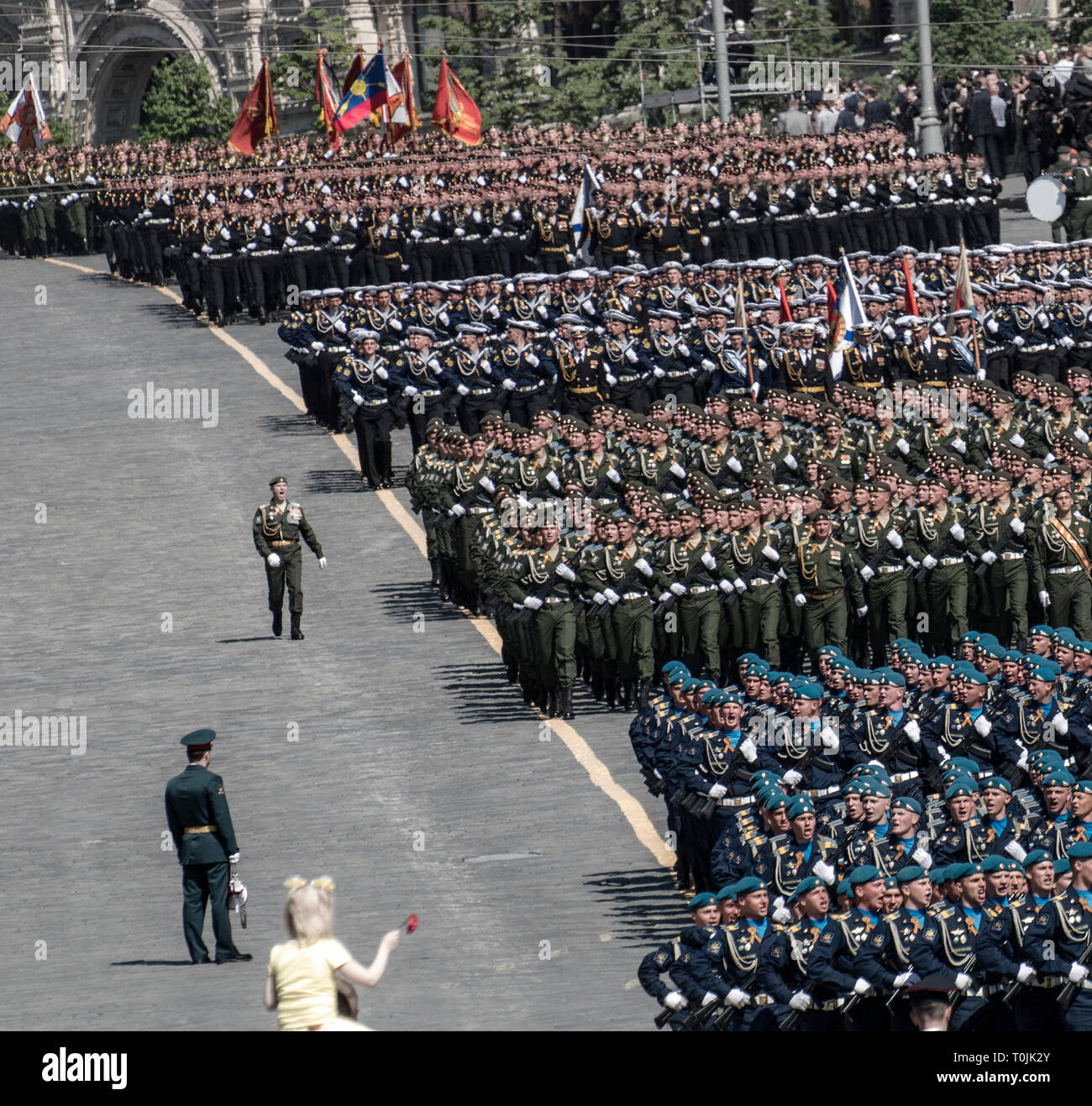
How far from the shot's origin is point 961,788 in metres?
→ 13.6

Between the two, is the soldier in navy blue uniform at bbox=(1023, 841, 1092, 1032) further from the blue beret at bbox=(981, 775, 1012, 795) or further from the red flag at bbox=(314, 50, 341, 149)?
the red flag at bbox=(314, 50, 341, 149)

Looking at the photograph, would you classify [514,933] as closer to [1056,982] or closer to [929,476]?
[1056,982]

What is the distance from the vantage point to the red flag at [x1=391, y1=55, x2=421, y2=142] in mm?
45656

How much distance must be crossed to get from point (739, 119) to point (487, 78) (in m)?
23.2

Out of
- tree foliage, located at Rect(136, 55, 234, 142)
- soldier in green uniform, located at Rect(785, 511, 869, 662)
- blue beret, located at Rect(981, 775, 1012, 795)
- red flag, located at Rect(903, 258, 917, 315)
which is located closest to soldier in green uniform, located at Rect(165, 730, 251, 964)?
blue beret, located at Rect(981, 775, 1012, 795)

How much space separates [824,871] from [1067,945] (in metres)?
1.78

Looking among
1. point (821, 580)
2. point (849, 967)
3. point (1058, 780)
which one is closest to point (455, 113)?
point (821, 580)

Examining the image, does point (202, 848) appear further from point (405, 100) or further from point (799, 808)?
point (405, 100)

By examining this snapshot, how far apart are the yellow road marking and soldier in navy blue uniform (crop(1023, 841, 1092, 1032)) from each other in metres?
4.30

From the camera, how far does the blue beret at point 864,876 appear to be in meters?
12.2

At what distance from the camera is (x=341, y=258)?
3697 cm

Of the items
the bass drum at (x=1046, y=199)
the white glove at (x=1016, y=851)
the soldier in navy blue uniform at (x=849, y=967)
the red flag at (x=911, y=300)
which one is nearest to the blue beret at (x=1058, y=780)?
the white glove at (x=1016, y=851)

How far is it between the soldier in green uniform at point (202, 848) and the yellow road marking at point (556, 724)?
312cm

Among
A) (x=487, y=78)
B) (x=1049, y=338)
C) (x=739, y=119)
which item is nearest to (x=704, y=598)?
(x=1049, y=338)
